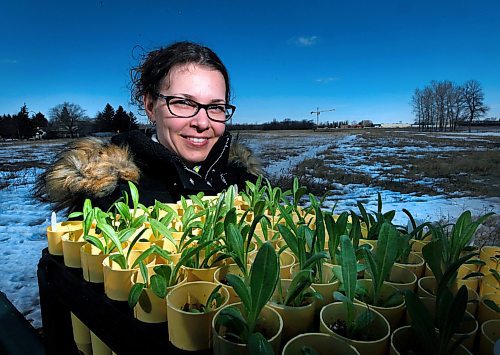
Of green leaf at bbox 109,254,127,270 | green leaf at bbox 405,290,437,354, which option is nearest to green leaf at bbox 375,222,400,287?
green leaf at bbox 405,290,437,354

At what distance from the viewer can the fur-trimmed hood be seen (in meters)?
1.46

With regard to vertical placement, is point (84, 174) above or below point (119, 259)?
above

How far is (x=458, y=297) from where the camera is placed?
34cm

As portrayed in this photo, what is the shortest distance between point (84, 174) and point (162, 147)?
396 mm

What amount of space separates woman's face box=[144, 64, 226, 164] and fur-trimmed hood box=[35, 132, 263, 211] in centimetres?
25

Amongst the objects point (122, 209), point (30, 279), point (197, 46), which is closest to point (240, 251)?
point (122, 209)

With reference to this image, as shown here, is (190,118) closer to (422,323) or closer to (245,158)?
(245,158)

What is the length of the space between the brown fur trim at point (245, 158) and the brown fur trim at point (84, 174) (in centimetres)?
83

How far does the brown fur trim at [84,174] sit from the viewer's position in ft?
4.79

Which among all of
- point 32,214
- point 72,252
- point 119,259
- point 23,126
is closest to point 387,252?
point 119,259

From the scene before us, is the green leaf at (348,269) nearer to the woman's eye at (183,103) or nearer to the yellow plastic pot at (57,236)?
the yellow plastic pot at (57,236)

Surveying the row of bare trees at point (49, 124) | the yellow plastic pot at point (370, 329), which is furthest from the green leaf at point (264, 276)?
the row of bare trees at point (49, 124)

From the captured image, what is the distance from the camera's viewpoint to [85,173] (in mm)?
1473

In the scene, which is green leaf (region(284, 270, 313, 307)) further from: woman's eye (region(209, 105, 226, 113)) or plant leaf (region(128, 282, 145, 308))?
woman's eye (region(209, 105, 226, 113))
